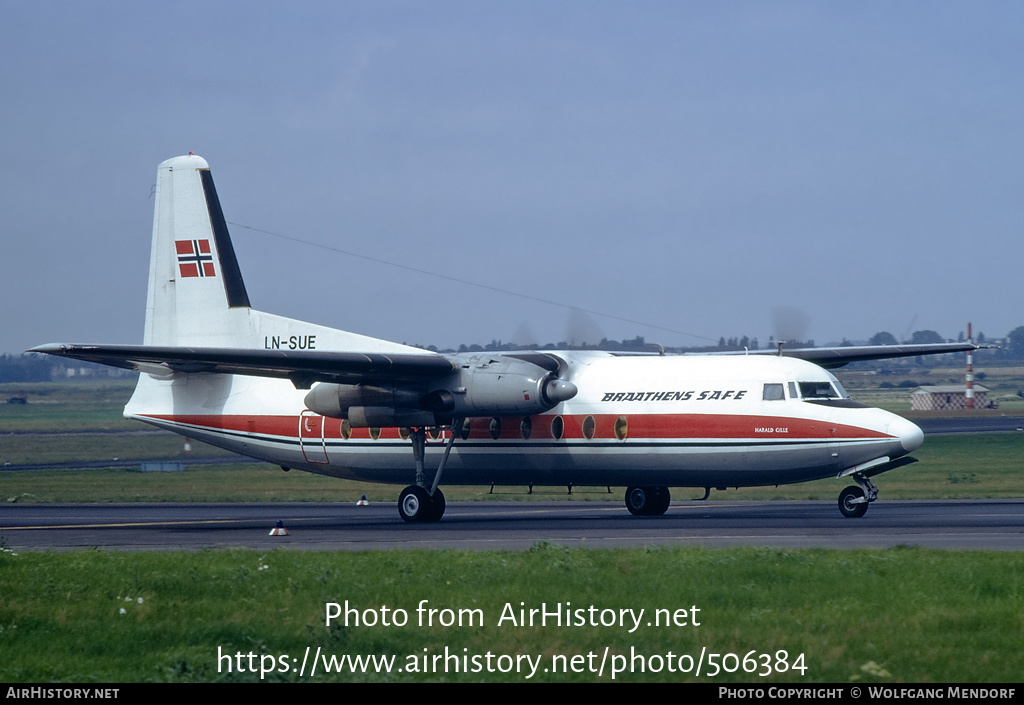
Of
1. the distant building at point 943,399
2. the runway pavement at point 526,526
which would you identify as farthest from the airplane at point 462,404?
the distant building at point 943,399

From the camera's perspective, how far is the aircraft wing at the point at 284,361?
23.6 m

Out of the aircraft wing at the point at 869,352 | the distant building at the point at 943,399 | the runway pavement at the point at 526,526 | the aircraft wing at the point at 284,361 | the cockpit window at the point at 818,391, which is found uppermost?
the distant building at the point at 943,399

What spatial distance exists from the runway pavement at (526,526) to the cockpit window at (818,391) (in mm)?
2694

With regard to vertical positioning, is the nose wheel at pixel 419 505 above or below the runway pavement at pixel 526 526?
above

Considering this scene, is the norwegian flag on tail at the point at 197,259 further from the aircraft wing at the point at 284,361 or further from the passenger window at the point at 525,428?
the passenger window at the point at 525,428

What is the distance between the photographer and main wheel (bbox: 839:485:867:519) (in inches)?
1001

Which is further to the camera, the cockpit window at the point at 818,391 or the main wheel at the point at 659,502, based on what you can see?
the main wheel at the point at 659,502

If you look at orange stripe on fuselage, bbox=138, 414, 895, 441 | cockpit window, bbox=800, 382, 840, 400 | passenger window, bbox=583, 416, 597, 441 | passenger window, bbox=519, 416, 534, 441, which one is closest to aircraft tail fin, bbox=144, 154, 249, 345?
orange stripe on fuselage, bbox=138, 414, 895, 441

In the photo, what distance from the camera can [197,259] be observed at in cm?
3188

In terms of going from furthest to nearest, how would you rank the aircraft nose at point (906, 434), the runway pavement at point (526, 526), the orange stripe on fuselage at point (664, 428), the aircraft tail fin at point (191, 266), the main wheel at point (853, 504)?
the aircraft tail fin at point (191, 266)
the main wheel at point (853, 504)
the orange stripe on fuselage at point (664, 428)
the aircraft nose at point (906, 434)
the runway pavement at point (526, 526)

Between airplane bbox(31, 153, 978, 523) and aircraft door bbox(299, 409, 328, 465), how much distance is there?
0.05 m

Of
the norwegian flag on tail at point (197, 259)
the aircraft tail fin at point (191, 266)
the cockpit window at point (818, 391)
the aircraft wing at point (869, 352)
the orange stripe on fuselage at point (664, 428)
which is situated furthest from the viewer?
the norwegian flag on tail at point (197, 259)

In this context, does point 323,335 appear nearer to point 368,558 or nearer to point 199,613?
point 368,558

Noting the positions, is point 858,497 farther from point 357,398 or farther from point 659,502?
point 357,398
